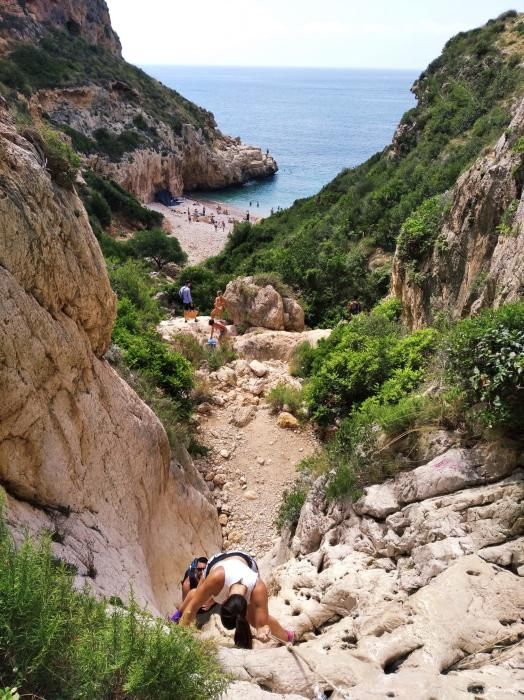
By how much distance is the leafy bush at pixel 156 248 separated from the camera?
36.6 metres

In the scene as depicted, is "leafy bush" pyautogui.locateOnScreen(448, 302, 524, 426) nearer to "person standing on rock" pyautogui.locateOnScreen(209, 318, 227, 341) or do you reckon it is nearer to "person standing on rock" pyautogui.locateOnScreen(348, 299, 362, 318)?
"person standing on rock" pyautogui.locateOnScreen(209, 318, 227, 341)

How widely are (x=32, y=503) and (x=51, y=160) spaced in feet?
12.9

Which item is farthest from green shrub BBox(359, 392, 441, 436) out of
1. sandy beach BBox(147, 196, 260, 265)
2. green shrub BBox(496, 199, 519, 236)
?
sandy beach BBox(147, 196, 260, 265)

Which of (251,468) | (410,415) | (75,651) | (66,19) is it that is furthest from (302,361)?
(66,19)

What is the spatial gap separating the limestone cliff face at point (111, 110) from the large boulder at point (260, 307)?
122ft

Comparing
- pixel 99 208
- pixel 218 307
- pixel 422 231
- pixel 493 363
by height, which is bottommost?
pixel 218 307

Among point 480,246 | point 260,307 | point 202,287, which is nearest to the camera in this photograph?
point 480,246

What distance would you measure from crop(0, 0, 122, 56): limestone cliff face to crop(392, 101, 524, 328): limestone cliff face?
197 ft

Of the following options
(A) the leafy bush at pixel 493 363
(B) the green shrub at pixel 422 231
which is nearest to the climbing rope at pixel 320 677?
(A) the leafy bush at pixel 493 363

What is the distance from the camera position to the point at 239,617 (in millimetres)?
4484

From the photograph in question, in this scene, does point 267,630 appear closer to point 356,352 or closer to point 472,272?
point 356,352

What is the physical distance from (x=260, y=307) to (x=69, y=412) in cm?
1206

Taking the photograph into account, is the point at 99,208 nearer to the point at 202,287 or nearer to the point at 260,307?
the point at 202,287

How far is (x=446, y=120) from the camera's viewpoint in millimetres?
28328
